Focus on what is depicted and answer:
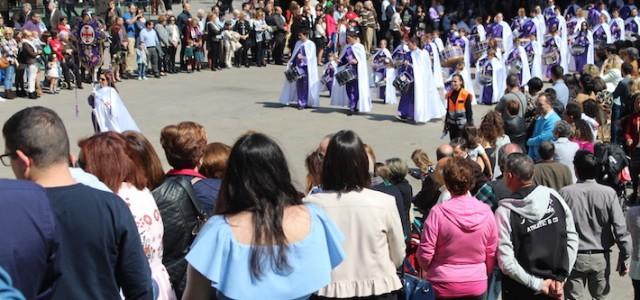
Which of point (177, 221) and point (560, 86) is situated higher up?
point (560, 86)

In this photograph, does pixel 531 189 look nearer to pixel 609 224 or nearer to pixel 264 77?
pixel 609 224

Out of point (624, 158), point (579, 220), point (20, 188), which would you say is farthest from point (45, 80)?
point (20, 188)

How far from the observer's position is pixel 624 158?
32.4ft

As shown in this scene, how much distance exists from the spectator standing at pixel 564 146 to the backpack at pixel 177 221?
4.67 m

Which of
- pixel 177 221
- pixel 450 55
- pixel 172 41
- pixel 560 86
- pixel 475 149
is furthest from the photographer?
pixel 172 41

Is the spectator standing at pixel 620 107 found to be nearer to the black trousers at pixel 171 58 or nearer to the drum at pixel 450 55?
the drum at pixel 450 55

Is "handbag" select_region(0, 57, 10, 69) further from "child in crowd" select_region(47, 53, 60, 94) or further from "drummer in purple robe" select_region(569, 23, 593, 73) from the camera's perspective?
"drummer in purple robe" select_region(569, 23, 593, 73)

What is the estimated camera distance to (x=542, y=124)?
393 inches

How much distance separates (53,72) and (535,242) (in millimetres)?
15388

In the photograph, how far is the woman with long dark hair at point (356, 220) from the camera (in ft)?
14.5

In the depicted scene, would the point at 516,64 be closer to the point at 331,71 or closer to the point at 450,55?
the point at 450,55

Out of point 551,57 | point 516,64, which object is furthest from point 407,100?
point 551,57

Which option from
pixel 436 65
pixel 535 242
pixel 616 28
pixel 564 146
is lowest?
pixel 535 242

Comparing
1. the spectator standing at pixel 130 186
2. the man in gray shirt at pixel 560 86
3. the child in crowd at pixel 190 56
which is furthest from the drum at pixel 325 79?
the spectator standing at pixel 130 186
